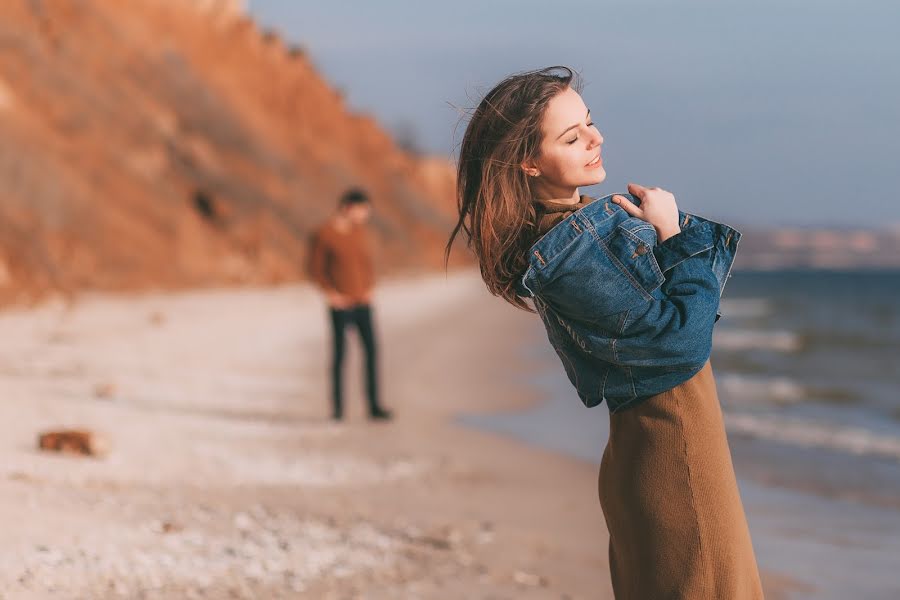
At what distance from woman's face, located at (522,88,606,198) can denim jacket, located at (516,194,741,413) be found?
125 mm

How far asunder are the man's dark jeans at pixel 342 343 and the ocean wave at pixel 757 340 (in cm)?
1555

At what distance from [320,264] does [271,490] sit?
9.67 feet

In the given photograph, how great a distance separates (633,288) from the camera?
1.99 m

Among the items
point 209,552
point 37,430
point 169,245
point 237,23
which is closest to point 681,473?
point 209,552

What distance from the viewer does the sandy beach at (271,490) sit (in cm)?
413

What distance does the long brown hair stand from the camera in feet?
7.13

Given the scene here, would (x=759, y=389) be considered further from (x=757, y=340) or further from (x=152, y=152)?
(x=152, y=152)

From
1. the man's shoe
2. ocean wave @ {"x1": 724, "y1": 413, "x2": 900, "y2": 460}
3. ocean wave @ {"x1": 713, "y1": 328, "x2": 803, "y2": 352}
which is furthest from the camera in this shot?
ocean wave @ {"x1": 713, "y1": 328, "x2": 803, "y2": 352}

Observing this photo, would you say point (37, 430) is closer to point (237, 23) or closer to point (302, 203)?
point (302, 203)

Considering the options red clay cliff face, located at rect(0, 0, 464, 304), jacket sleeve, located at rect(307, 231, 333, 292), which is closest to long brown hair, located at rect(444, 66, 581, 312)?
jacket sleeve, located at rect(307, 231, 333, 292)

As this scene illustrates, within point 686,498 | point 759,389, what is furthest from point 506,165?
point 759,389

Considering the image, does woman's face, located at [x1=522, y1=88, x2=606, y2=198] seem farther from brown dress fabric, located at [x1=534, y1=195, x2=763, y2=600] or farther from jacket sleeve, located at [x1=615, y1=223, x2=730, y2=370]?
brown dress fabric, located at [x1=534, y1=195, x2=763, y2=600]

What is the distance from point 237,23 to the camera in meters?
44.3

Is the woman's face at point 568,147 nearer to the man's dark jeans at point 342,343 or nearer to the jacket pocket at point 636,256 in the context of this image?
the jacket pocket at point 636,256
